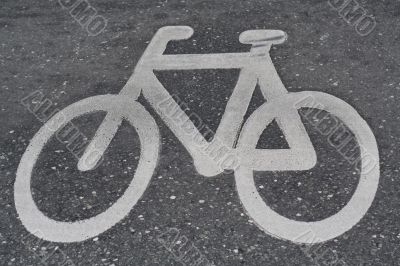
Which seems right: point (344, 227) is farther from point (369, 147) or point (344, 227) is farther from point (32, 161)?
point (32, 161)

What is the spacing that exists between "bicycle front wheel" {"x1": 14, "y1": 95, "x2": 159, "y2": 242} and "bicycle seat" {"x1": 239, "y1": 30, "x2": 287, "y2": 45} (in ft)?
4.43

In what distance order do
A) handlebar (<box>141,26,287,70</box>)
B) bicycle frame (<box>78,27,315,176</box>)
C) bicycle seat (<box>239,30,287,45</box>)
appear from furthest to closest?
bicycle seat (<box>239,30,287,45</box>), handlebar (<box>141,26,287,70</box>), bicycle frame (<box>78,27,315,176</box>)

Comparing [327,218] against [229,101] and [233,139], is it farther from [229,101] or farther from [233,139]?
[229,101]

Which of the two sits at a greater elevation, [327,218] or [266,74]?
[266,74]

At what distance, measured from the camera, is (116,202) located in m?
3.57

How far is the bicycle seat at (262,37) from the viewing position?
503 centimetres

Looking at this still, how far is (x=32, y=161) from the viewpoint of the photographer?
3924mm

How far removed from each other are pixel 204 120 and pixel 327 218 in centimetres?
127

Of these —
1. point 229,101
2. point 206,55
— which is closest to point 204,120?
point 229,101

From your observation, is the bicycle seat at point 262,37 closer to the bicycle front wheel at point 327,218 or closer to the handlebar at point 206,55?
the handlebar at point 206,55

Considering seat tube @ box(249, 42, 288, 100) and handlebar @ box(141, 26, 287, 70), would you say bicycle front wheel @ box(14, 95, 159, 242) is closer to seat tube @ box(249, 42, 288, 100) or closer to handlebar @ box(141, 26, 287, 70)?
handlebar @ box(141, 26, 287, 70)

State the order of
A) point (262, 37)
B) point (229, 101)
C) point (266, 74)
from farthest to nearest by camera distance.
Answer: point (262, 37), point (266, 74), point (229, 101)

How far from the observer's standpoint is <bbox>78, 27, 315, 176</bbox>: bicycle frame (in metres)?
3.83

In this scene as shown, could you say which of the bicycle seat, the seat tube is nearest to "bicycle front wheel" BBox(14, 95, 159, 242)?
the seat tube
